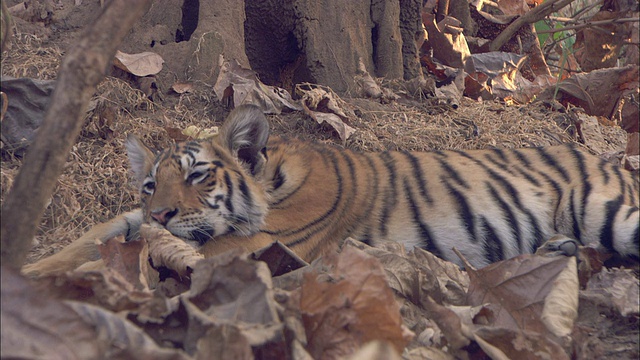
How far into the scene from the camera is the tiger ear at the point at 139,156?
11.8 feet

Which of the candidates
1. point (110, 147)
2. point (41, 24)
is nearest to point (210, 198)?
point (110, 147)

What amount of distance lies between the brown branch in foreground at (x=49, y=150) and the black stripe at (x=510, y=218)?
265 cm

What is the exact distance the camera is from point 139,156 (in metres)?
3.67

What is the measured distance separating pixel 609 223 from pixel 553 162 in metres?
0.66

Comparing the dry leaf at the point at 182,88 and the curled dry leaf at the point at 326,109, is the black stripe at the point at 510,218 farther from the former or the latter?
the dry leaf at the point at 182,88

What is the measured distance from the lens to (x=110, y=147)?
177 inches

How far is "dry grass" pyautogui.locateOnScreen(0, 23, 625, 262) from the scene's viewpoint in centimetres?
403

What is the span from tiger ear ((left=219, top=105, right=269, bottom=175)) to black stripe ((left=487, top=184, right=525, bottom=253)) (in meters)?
1.35

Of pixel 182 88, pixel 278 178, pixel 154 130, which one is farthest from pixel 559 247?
pixel 182 88

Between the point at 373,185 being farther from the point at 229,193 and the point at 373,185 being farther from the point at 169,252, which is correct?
the point at 169,252

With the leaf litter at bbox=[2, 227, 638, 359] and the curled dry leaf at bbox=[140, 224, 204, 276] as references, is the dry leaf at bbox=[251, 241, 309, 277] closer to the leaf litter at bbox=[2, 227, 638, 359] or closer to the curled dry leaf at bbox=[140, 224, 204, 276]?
the leaf litter at bbox=[2, 227, 638, 359]

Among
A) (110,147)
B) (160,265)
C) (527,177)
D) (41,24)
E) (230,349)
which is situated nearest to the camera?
(230,349)

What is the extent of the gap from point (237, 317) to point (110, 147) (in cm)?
310

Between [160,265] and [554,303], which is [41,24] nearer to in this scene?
[160,265]
